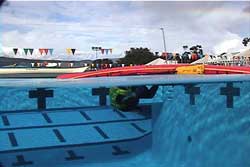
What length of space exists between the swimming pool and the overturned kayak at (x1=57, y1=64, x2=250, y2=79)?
0.19 m

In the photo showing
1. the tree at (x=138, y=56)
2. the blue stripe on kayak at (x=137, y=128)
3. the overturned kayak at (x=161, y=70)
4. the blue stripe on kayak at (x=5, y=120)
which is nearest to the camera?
the blue stripe on kayak at (x=5, y=120)

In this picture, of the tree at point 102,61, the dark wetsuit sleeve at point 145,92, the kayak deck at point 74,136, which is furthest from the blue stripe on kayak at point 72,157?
the tree at point 102,61

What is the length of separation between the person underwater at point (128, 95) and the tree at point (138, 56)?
0.78 feet

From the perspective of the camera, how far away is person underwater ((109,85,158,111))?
2.19 meters

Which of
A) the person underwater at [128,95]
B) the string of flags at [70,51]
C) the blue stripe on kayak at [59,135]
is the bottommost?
the blue stripe on kayak at [59,135]

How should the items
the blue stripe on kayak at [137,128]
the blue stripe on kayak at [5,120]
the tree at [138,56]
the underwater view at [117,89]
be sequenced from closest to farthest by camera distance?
the underwater view at [117,89] < the blue stripe on kayak at [5,120] < the blue stripe on kayak at [137,128] < the tree at [138,56]

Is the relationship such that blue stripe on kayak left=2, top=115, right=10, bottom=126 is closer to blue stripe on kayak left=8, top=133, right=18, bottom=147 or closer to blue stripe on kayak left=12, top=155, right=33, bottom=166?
blue stripe on kayak left=8, top=133, right=18, bottom=147

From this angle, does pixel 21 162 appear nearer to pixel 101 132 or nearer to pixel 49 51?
pixel 101 132

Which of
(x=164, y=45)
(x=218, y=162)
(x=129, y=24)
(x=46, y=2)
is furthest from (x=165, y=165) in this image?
(x=46, y=2)

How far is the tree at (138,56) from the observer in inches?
97.8

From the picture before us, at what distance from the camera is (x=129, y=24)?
206cm

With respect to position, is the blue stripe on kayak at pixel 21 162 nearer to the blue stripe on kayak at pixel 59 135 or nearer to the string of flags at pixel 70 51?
the blue stripe on kayak at pixel 59 135

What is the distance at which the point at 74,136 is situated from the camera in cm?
229

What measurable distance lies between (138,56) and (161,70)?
0.75 ft
